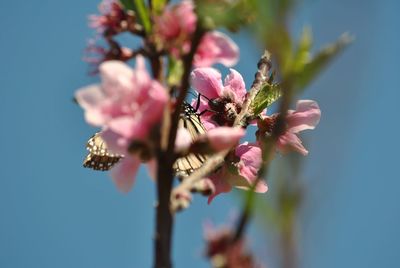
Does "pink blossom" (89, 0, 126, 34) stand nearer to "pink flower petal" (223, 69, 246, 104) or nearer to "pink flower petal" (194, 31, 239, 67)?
"pink flower petal" (194, 31, 239, 67)

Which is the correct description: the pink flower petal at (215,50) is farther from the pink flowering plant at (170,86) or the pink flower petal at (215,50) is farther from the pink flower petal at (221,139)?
the pink flower petal at (221,139)

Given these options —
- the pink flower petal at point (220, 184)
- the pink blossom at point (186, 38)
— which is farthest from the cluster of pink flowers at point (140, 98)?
the pink flower petal at point (220, 184)

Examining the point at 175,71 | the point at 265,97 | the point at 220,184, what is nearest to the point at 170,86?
the point at 175,71

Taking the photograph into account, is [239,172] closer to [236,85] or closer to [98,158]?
[236,85]

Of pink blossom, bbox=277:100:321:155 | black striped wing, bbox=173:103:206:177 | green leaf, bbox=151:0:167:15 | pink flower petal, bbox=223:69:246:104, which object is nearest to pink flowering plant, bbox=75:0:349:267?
green leaf, bbox=151:0:167:15

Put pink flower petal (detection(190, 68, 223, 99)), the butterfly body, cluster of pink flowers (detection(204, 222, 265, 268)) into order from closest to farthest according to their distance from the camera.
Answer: cluster of pink flowers (detection(204, 222, 265, 268)), pink flower petal (detection(190, 68, 223, 99)), the butterfly body
